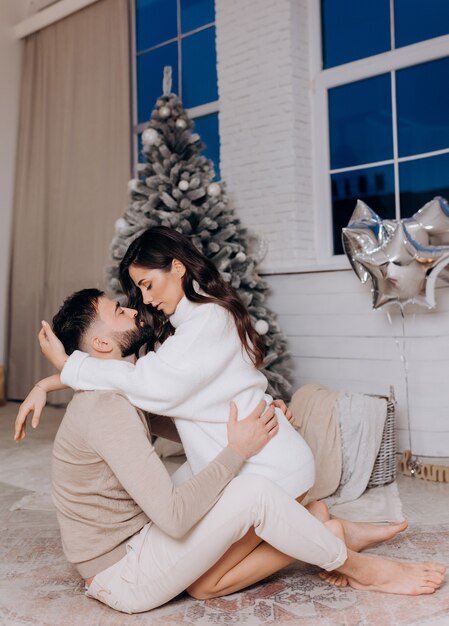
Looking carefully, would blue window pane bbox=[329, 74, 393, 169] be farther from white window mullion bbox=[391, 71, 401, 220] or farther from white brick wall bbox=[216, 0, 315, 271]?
white brick wall bbox=[216, 0, 315, 271]

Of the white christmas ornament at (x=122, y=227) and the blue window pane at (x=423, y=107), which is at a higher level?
the blue window pane at (x=423, y=107)

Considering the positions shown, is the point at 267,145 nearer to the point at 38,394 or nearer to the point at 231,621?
the point at 38,394

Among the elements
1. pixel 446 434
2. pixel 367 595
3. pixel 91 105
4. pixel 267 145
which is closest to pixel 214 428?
pixel 367 595

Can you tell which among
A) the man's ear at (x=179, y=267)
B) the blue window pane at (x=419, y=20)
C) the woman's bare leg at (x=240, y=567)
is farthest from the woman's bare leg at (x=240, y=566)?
the blue window pane at (x=419, y=20)

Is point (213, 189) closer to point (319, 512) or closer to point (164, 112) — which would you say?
point (164, 112)

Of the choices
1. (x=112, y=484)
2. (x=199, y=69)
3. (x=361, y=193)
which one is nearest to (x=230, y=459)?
(x=112, y=484)

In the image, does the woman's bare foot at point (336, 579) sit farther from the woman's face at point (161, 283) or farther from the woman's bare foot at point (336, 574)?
the woman's face at point (161, 283)

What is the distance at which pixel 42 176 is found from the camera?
6039 millimetres

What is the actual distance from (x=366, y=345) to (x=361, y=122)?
1327 mm

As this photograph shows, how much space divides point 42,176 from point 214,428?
15.4 ft

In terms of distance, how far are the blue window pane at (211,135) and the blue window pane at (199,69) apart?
0.41 ft

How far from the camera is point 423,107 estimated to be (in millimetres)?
3893

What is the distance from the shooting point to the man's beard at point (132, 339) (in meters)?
1.89

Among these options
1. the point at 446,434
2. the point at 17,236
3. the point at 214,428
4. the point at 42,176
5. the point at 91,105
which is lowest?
the point at 446,434
